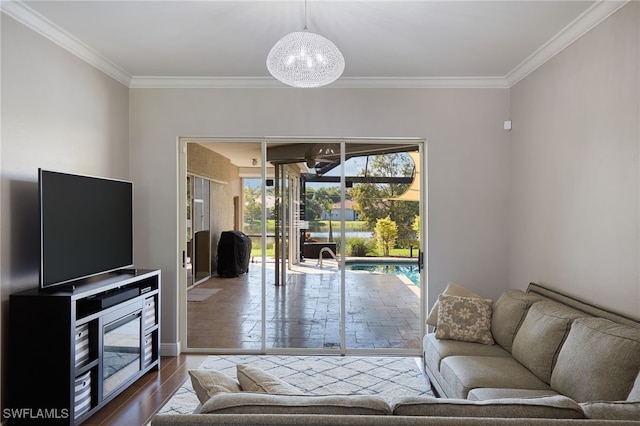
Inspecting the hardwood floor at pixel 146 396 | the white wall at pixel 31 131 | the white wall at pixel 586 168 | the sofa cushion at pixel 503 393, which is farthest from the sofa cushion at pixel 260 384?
the white wall at pixel 586 168

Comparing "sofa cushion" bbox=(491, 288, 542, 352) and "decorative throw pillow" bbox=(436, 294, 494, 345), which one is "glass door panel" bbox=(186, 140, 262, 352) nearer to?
"decorative throw pillow" bbox=(436, 294, 494, 345)

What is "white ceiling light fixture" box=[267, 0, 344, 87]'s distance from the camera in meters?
2.31

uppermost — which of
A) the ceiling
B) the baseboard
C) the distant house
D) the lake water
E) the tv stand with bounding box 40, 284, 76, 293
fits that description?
the ceiling

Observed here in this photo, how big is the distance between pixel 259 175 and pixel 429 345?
7.80 feet

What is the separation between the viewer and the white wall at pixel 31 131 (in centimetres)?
268

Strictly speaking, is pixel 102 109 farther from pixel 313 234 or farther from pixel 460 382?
pixel 460 382

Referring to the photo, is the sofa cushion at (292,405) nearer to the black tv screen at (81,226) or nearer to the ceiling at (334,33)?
the black tv screen at (81,226)

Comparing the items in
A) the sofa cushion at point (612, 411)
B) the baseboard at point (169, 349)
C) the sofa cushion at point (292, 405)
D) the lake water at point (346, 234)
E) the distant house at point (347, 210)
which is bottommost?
the baseboard at point (169, 349)

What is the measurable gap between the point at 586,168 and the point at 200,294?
3.90 metres

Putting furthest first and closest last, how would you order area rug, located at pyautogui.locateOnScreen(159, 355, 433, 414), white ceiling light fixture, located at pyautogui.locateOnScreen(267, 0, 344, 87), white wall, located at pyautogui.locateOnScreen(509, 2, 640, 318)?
area rug, located at pyautogui.locateOnScreen(159, 355, 433, 414), white wall, located at pyautogui.locateOnScreen(509, 2, 640, 318), white ceiling light fixture, located at pyautogui.locateOnScreen(267, 0, 344, 87)

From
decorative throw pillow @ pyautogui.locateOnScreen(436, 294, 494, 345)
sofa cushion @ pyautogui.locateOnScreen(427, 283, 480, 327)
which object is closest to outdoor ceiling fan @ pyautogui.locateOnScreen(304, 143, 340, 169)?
sofa cushion @ pyautogui.locateOnScreen(427, 283, 480, 327)

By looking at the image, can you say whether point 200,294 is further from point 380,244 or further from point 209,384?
point 209,384

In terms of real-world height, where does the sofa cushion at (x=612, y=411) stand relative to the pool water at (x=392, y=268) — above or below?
below

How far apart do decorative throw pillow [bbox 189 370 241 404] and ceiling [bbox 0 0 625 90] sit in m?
2.23
